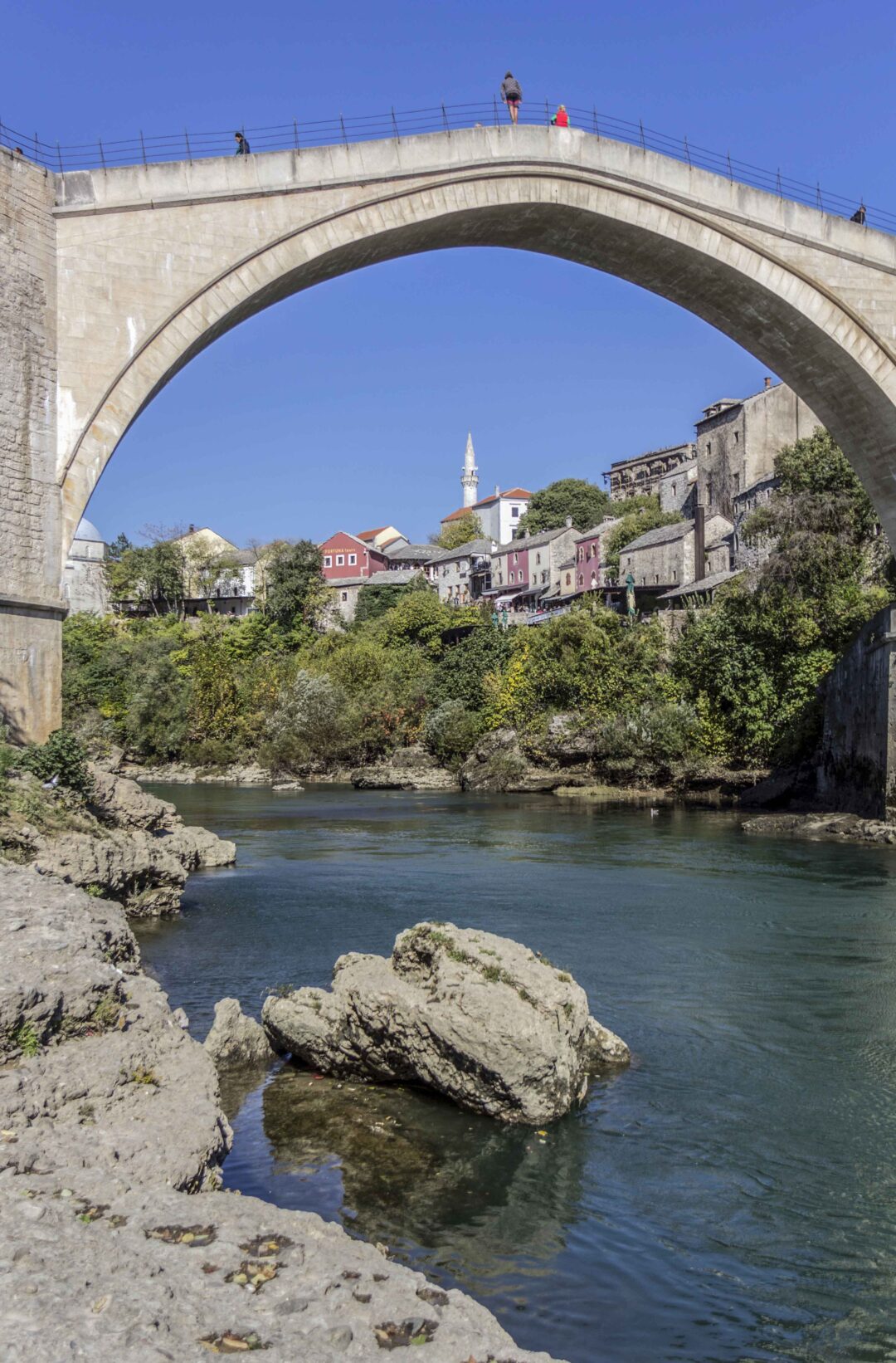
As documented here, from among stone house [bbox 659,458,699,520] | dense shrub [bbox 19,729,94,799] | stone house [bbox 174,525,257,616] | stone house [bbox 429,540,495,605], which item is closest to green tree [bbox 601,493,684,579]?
stone house [bbox 659,458,699,520]

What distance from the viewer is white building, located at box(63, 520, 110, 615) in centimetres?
6100

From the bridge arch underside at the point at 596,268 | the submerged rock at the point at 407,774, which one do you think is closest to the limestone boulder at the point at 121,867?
the bridge arch underside at the point at 596,268

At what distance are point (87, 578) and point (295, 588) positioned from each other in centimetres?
1324

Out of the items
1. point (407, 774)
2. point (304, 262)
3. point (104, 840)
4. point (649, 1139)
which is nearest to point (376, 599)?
point (407, 774)

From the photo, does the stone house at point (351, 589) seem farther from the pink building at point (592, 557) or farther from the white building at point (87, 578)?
the white building at point (87, 578)

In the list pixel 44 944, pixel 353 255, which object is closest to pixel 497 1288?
pixel 44 944

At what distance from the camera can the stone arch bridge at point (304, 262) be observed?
37.7 ft

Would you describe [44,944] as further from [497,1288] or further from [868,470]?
[868,470]

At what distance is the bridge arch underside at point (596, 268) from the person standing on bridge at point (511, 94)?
0.98 meters

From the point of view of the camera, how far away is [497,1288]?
4.03 metres

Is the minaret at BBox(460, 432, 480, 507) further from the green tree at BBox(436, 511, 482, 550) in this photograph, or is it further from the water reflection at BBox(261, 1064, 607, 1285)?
the water reflection at BBox(261, 1064, 607, 1285)

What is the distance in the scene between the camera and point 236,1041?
6301 millimetres

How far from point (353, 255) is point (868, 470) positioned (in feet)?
27.5

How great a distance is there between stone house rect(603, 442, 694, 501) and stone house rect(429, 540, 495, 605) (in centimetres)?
1012
